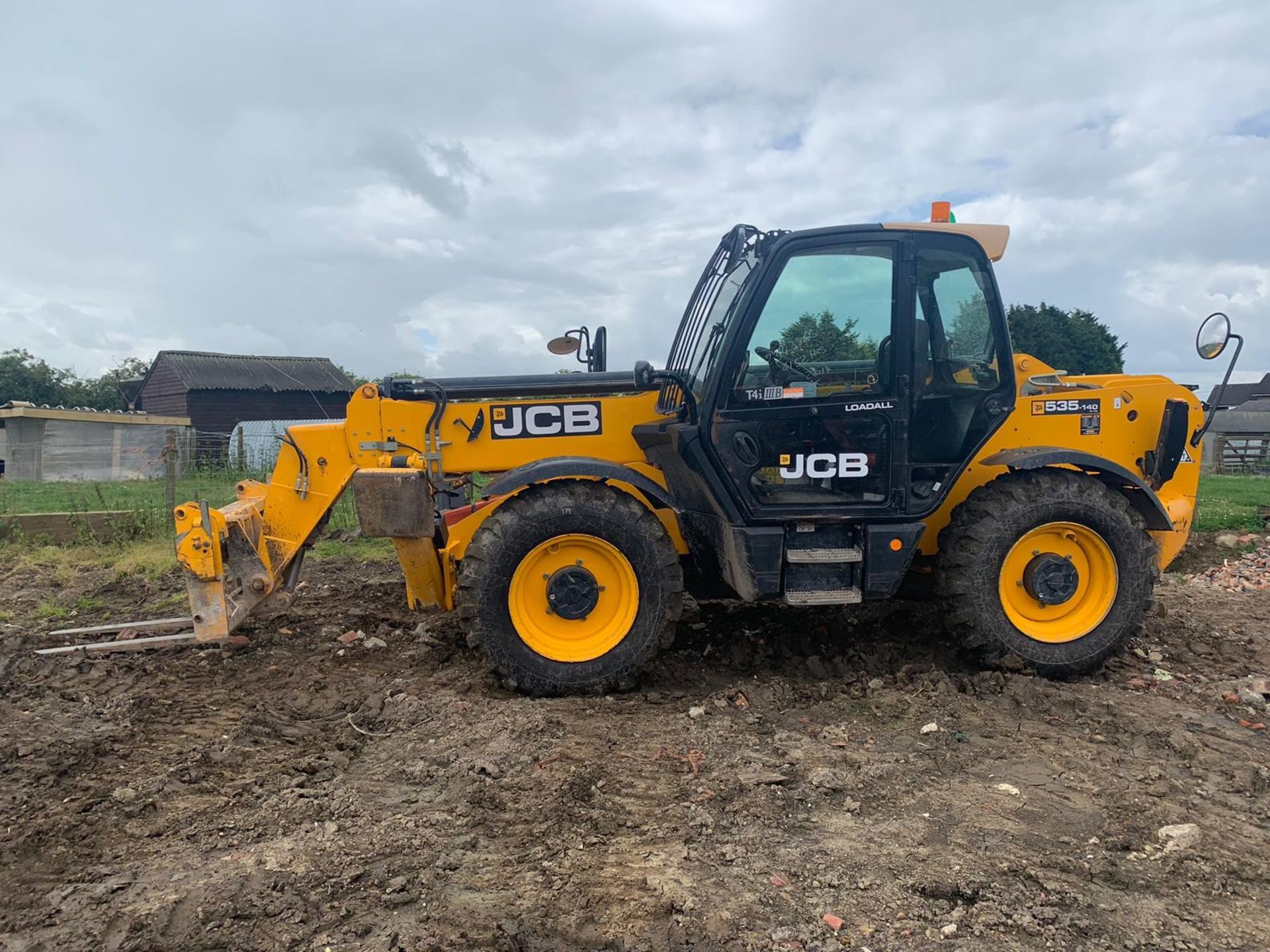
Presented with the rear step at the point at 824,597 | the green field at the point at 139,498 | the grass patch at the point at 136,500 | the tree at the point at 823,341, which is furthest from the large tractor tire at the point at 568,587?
the green field at the point at 139,498

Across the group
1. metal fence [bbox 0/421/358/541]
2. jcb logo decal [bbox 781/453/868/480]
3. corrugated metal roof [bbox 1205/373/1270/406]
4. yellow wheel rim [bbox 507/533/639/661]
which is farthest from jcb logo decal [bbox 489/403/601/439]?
corrugated metal roof [bbox 1205/373/1270/406]

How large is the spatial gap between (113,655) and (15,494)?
502 inches

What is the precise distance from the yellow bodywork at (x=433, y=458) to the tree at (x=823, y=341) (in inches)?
39.2

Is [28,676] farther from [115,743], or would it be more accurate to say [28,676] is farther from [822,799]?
[822,799]

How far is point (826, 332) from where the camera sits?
4.64m

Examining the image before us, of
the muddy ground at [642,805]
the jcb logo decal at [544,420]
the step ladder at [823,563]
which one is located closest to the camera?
the muddy ground at [642,805]

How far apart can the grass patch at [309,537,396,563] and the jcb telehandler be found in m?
4.08

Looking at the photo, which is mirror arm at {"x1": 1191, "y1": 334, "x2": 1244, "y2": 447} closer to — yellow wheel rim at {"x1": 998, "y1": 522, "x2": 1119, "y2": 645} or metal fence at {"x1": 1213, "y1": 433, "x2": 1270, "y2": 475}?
yellow wheel rim at {"x1": 998, "y1": 522, "x2": 1119, "y2": 645}

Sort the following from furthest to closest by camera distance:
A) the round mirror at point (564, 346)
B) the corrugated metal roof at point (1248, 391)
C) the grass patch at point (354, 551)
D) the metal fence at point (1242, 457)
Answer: the corrugated metal roof at point (1248, 391)
the metal fence at point (1242, 457)
the grass patch at point (354, 551)
the round mirror at point (564, 346)

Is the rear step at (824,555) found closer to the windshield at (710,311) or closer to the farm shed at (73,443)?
the windshield at (710,311)

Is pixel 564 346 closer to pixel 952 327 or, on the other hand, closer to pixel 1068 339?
pixel 952 327

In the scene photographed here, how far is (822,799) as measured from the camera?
11.1ft

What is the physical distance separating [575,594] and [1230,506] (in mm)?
11373

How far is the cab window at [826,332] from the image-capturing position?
15.2 feet
